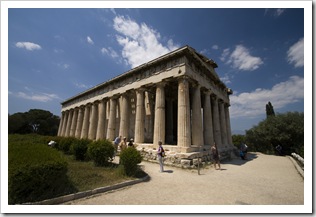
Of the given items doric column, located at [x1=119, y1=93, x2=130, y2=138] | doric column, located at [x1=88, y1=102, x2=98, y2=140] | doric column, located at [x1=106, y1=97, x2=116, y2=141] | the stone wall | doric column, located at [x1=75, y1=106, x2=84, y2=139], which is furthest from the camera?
doric column, located at [x1=75, y1=106, x2=84, y2=139]

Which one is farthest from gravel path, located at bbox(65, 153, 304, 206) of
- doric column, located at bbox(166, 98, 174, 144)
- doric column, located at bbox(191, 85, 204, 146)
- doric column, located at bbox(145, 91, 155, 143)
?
doric column, located at bbox(145, 91, 155, 143)

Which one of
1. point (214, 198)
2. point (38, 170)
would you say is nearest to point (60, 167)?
point (38, 170)

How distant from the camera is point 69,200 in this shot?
5207mm

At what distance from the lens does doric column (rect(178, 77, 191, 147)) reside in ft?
41.5

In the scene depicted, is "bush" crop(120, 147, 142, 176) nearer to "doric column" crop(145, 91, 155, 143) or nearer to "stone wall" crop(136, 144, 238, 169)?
"stone wall" crop(136, 144, 238, 169)

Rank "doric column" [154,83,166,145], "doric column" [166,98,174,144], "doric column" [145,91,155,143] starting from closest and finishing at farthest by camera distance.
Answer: "doric column" [154,83,166,145]
"doric column" [166,98,174,144]
"doric column" [145,91,155,143]

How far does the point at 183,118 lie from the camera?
1311 centimetres

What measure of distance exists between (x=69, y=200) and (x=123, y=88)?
51.4 feet

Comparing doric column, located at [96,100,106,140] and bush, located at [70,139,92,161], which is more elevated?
doric column, located at [96,100,106,140]

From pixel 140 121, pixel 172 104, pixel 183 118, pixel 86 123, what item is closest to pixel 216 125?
pixel 172 104

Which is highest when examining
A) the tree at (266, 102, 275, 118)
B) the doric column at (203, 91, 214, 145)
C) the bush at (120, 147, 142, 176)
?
the tree at (266, 102, 275, 118)

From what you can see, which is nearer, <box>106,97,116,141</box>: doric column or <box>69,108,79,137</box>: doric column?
<box>106,97,116,141</box>: doric column

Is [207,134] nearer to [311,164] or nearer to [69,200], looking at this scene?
[311,164]

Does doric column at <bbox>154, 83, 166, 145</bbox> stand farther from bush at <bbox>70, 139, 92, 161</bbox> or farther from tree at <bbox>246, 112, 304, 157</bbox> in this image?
tree at <bbox>246, 112, 304, 157</bbox>
